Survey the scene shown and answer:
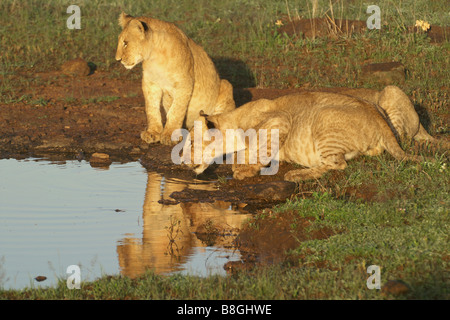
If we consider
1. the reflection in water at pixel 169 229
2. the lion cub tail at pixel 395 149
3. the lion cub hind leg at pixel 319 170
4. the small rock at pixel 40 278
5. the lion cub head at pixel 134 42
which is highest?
the lion cub head at pixel 134 42

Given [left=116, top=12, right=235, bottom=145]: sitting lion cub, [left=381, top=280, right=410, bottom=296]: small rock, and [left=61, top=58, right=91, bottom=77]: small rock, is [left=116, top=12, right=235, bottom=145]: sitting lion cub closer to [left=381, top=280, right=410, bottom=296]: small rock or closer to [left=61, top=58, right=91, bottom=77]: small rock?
[left=61, top=58, right=91, bottom=77]: small rock

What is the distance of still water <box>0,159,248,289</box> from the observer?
5762mm

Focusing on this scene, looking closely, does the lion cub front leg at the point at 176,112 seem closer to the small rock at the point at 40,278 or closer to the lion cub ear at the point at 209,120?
the lion cub ear at the point at 209,120

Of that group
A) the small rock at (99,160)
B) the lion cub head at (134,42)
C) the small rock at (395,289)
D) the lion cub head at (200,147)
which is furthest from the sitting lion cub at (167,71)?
the small rock at (395,289)

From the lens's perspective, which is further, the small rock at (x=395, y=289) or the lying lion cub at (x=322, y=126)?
the lying lion cub at (x=322, y=126)

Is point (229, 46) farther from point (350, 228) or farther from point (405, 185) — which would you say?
point (350, 228)

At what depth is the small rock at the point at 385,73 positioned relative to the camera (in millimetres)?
12461

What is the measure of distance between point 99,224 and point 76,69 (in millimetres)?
7125

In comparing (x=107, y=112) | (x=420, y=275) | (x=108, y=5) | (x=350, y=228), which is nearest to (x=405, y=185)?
(x=350, y=228)

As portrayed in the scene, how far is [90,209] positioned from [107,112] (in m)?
4.45

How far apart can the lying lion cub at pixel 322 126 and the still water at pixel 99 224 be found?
92cm

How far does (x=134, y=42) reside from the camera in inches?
378
